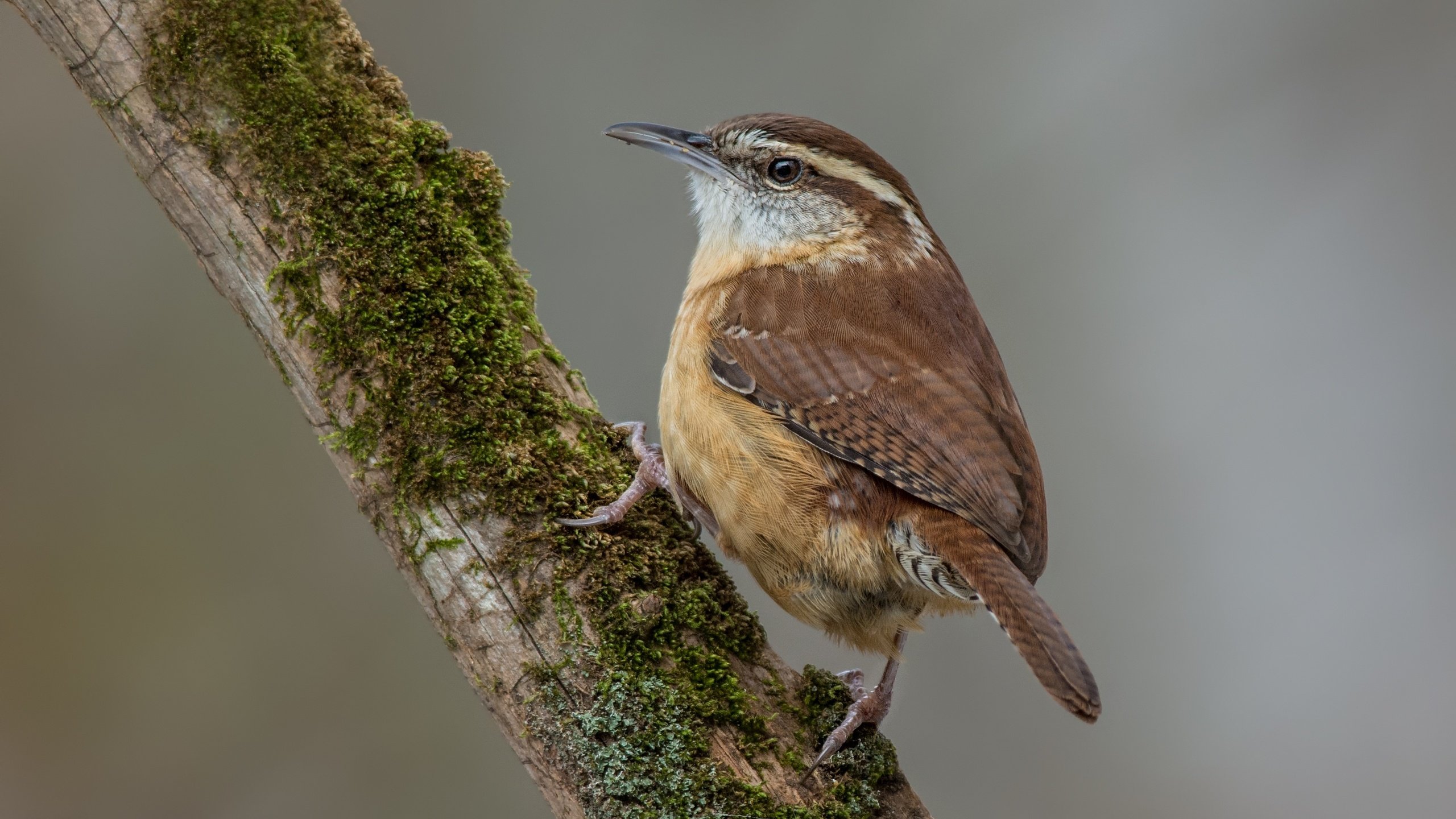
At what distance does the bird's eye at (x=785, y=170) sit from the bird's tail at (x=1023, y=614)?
5.04 ft

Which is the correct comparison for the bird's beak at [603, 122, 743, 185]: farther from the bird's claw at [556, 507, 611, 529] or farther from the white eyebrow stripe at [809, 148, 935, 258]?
the bird's claw at [556, 507, 611, 529]

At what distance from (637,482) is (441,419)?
1.99 ft

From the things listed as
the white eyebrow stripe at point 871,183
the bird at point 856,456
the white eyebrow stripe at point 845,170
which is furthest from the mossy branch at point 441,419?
the white eyebrow stripe at point 871,183

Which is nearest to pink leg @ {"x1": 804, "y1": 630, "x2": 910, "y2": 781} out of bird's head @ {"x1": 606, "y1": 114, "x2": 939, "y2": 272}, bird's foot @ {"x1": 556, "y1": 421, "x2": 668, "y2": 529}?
bird's foot @ {"x1": 556, "y1": 421, "x2": 668, "y2": 529}

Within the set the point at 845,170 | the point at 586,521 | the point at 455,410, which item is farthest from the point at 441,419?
the point at 845,170

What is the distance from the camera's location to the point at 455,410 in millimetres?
3111

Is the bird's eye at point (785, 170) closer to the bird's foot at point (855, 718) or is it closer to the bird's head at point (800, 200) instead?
the bird's head at point (800, 200)

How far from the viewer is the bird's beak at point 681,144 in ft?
13.7

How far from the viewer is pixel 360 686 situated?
19.1ft

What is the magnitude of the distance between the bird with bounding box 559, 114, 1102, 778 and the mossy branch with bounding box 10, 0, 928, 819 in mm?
180

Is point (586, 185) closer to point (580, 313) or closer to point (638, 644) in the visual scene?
point (580, 313)

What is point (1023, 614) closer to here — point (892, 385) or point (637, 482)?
point (892, 385)

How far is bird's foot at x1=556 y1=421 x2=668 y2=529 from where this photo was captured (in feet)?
10.3

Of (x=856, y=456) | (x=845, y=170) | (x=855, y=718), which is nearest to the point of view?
(x=855, y=718)
